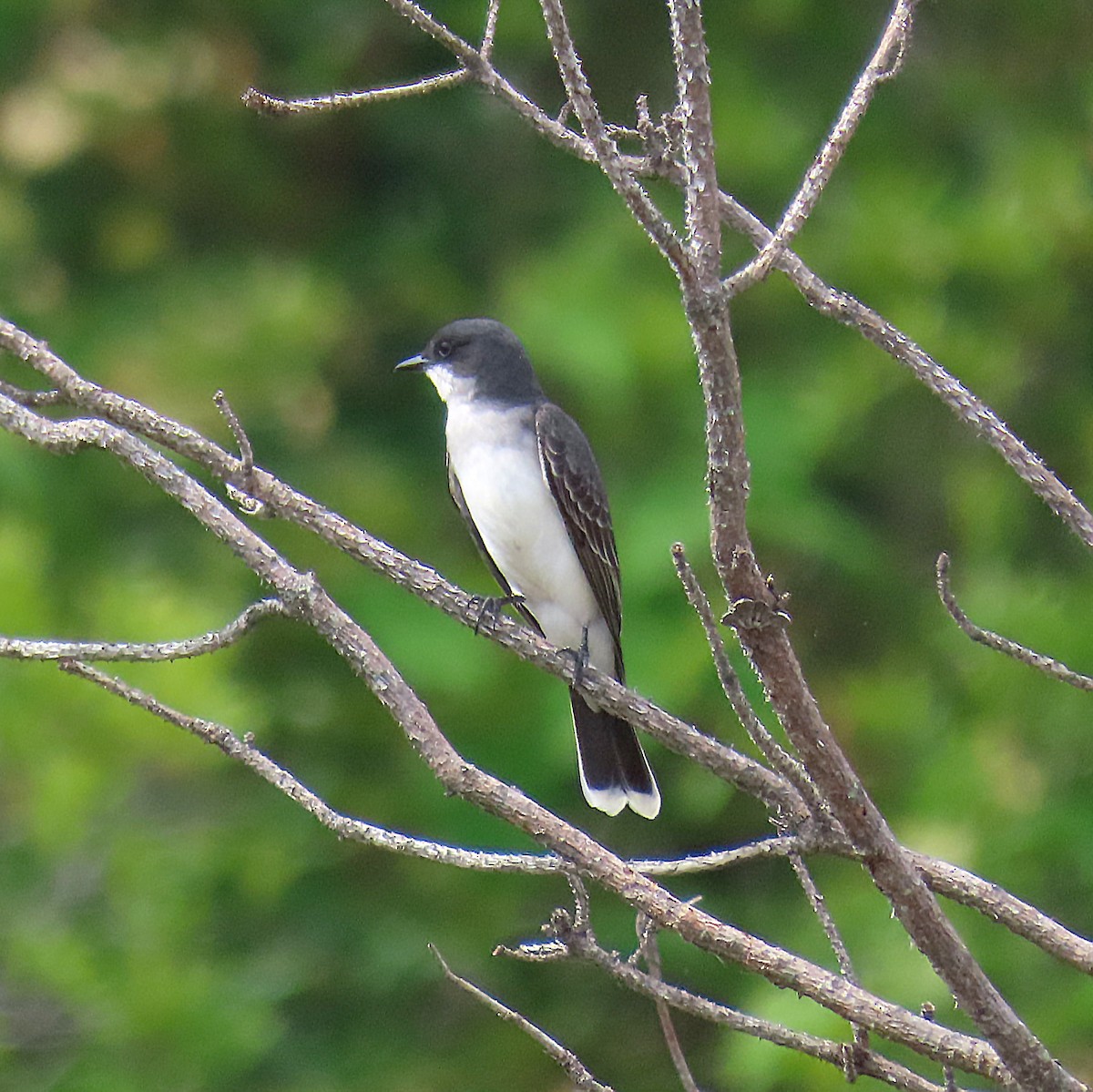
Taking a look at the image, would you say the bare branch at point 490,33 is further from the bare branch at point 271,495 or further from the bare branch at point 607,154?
the bare branch at point 271,495

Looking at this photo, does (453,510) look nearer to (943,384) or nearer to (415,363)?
(415,363)

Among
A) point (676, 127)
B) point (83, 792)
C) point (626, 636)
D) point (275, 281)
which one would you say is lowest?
point (676, 127)

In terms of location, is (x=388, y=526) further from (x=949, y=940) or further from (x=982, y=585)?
(x=949, y=940)

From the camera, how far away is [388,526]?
640 centimetres

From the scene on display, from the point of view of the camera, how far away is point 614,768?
409 centimetres

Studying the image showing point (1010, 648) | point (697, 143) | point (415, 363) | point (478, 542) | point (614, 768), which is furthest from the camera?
point (415, 363)

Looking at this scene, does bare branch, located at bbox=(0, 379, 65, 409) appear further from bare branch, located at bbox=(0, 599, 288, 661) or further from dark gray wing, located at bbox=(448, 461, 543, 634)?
dark gray wing, located at bbox=(448, 461, 543, 634)

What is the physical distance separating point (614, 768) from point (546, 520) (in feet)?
1.93

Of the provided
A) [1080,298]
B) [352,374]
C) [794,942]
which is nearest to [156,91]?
[352,374]

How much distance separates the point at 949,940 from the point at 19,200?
20.5 feet

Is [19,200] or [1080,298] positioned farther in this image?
[19,200]

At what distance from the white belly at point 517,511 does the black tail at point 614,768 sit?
266 mm

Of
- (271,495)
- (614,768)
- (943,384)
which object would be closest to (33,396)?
(271,495)

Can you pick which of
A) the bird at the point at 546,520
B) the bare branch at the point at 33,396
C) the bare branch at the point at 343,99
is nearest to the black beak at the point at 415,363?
the bird at the point at 546,520
